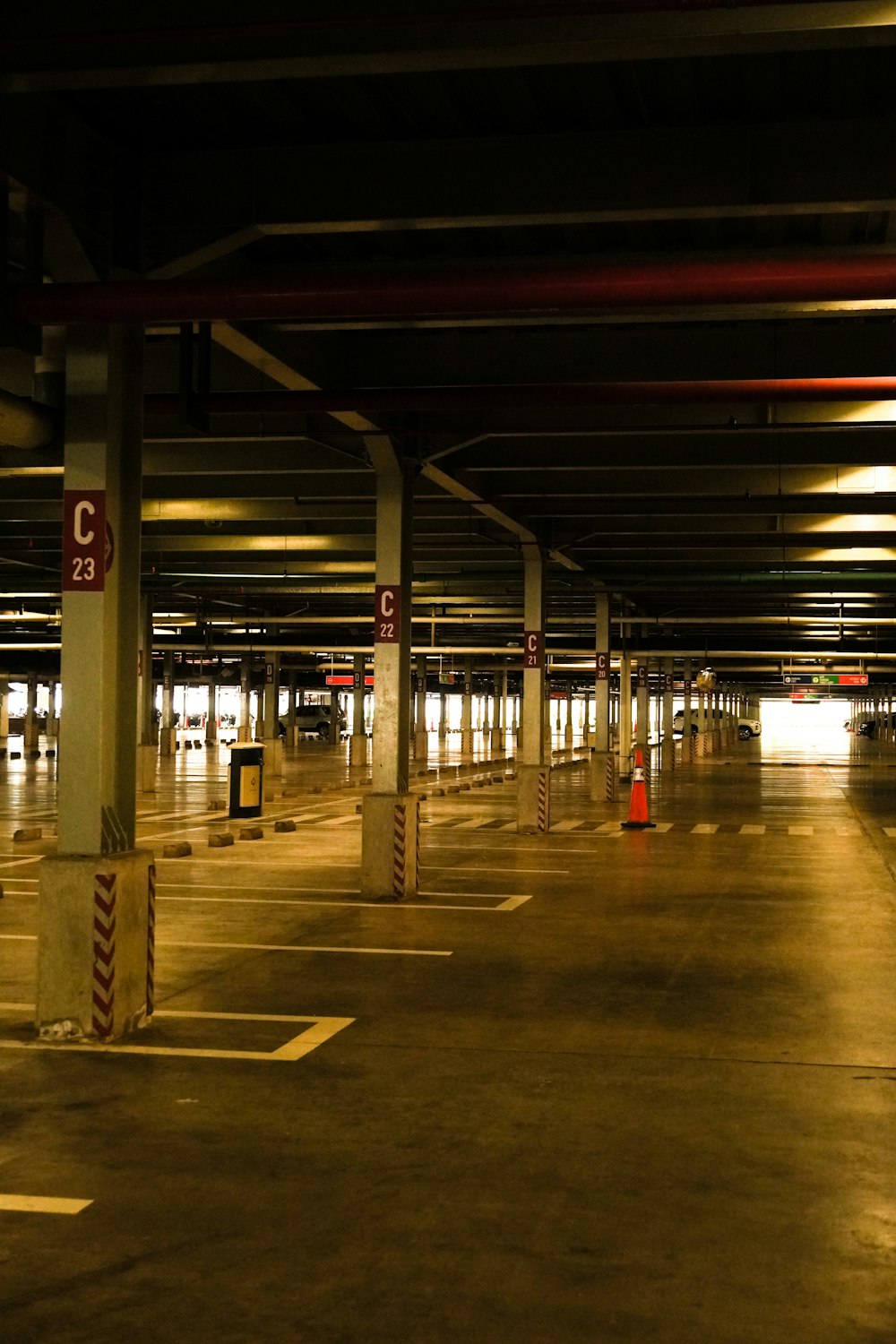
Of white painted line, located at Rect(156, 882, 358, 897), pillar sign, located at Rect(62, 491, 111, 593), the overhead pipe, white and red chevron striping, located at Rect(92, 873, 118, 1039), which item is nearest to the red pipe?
pillar sign, located at Rect(62, 491, 111, 593)

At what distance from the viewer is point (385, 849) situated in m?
16.4

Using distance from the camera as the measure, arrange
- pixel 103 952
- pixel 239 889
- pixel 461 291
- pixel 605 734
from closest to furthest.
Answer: pixel 461 291, pixel 103 952, pixel 239 889, pixel 605 734

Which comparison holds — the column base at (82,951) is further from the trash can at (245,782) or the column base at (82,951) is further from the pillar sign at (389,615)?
the trash can at (245,782)

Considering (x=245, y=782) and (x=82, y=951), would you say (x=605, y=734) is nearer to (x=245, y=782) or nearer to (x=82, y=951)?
(x=245, y=782)

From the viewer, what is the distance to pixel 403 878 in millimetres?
16438

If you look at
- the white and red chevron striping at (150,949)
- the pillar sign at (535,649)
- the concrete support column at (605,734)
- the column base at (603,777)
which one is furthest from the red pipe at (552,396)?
the column base at (603,777)

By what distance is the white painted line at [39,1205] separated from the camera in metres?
6.05

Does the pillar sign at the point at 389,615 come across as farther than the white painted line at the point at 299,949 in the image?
Yes

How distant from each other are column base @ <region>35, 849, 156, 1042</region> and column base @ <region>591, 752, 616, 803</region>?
26.0 m

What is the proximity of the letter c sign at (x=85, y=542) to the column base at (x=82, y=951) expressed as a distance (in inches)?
73.7

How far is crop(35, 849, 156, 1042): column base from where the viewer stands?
9312mm

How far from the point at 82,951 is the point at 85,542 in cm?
275

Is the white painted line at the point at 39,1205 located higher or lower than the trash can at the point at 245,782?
lower

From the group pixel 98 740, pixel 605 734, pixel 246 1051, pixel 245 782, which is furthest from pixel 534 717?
pixel 246 1051
